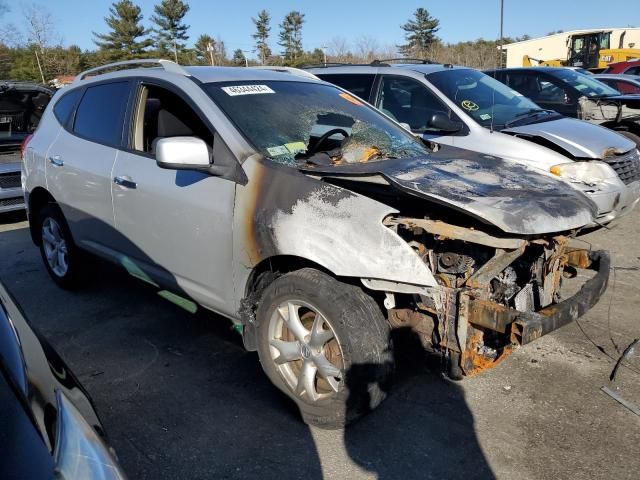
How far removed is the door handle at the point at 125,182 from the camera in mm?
3681

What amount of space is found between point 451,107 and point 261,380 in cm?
389

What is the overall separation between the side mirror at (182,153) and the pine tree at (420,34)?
36.8 meters

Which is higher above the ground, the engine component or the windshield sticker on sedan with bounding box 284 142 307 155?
the windshield sticker on sedan with bounding box 284 142 307 155

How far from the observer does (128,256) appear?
3.96m

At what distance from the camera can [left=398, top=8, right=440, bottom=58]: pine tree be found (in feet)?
128

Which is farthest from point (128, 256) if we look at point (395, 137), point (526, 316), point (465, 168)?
point (526, 316)

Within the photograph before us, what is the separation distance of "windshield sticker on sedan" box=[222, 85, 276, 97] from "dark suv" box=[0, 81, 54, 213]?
5502mm

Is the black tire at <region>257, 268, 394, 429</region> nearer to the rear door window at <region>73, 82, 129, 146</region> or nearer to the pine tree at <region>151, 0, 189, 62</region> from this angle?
the rear door window at <region>73, 82, 129, 146</region>

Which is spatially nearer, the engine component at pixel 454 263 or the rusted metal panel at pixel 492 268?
the rusted metal panel at pixel 492 268

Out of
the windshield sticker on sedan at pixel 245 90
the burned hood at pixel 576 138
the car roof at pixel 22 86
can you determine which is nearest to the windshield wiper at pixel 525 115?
the burned hood at pixel 576 138

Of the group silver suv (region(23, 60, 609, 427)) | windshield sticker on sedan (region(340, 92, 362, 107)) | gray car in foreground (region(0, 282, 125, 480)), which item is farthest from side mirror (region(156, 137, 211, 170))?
windshield sticker on sedan (region(340, 92, 362, 107))

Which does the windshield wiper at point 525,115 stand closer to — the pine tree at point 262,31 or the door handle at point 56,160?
the door handle at point 56,160

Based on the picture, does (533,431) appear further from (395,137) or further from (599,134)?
(599,134)

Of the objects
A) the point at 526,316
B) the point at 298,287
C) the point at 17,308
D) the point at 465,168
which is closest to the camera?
the point at 17,308
